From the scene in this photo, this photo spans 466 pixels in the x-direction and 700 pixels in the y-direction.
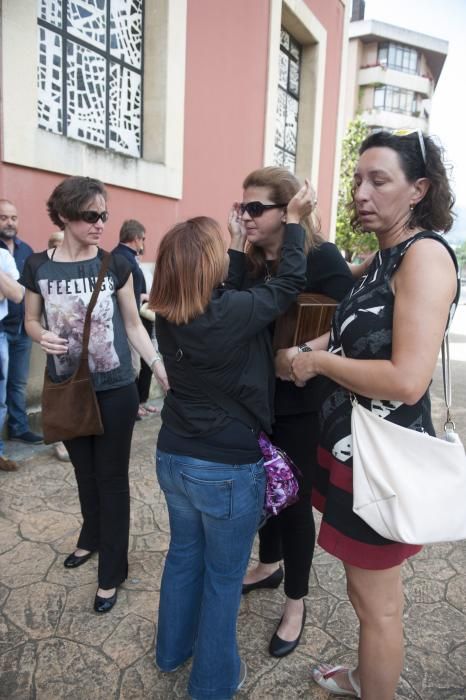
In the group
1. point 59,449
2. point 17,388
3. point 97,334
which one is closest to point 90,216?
point 97,334

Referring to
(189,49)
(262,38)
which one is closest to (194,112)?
(189,49)

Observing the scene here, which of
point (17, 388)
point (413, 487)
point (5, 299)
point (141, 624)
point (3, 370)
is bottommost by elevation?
point (141, 624)

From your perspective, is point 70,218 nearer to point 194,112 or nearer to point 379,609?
point 379,609

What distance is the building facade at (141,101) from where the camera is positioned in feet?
14.6

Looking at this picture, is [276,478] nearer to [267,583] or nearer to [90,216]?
[267,583]

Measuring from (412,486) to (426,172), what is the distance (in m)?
0.92

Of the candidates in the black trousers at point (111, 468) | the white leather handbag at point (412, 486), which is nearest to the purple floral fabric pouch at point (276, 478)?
the white leather handbag at point (412, 486)

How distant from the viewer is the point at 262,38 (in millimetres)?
7617

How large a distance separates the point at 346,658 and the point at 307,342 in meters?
1.42

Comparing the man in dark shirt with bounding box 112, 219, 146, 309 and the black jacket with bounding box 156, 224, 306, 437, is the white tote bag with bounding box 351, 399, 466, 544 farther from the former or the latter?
the man in dark shirt with bounding box 112, 219, 146, 309

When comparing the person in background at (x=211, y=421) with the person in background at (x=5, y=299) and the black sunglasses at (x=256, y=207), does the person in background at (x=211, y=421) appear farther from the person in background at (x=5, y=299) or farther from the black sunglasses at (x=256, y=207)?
the person in background at (x=5, y=299)

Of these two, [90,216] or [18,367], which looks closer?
[90,216]

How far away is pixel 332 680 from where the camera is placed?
6.38 ft

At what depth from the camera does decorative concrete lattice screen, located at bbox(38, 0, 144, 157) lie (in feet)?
16.2
